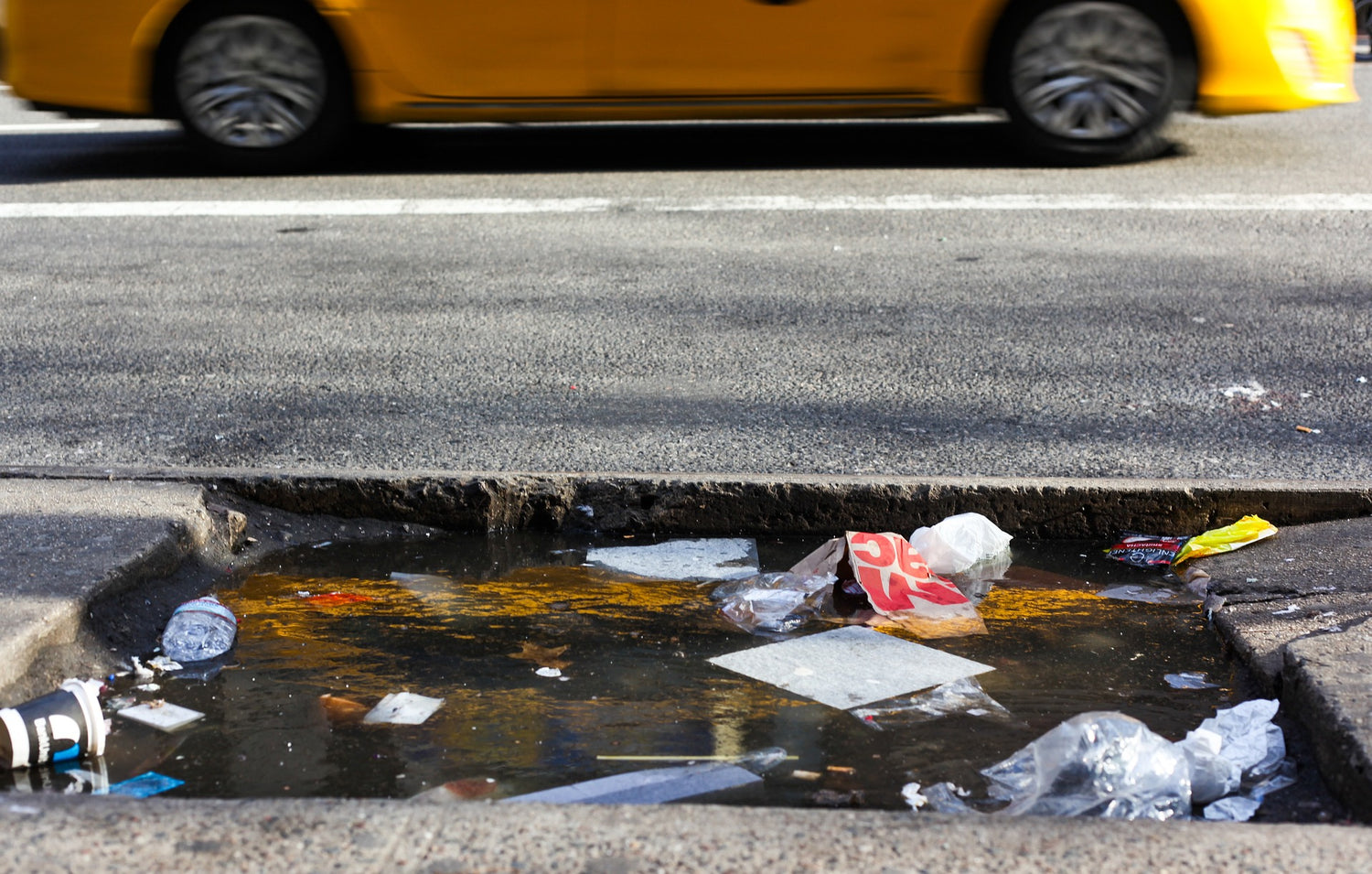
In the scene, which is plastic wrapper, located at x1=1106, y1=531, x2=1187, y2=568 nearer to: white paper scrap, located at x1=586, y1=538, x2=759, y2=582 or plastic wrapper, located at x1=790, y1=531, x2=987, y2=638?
plastic wrapper, located at x1=790, y1=531, x2=987, y2=638

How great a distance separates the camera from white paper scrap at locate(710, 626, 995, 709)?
2447mm

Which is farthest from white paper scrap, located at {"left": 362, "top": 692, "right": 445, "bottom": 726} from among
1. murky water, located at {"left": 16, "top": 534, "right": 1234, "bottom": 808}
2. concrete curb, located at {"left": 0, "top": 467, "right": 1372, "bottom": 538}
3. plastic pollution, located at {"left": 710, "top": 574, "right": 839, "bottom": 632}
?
concrete curb, located at {"left": 0, "top": 467, "right": 1372, "bottom": 538}

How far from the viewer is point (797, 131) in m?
8.01

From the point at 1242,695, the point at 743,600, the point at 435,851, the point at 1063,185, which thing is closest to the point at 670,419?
the point at 743,600

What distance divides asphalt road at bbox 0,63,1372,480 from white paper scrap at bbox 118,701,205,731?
3.22 feet

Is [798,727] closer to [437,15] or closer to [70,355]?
[70,355]

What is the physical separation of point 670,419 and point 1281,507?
5.22ft

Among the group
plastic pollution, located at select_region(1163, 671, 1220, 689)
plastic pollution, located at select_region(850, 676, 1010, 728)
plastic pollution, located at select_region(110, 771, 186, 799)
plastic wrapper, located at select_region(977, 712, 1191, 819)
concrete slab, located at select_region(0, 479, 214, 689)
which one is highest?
concrete slab, located at select_region(0, 479, 214, 689)

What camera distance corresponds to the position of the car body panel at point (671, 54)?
254 inches

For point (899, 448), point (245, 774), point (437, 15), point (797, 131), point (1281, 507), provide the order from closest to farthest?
point (245, 774), point (1281, 507), point (899, 448), point (437, 15), point (797, 131)

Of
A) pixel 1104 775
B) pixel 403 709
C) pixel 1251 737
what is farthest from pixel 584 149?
pixel 1104 775

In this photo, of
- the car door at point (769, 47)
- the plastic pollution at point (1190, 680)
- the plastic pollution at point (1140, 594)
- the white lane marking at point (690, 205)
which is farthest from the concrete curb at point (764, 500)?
the car door at point (769, 47)

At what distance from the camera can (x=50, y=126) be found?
339 inches

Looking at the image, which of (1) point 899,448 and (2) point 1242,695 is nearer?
(2) point 1242,695
